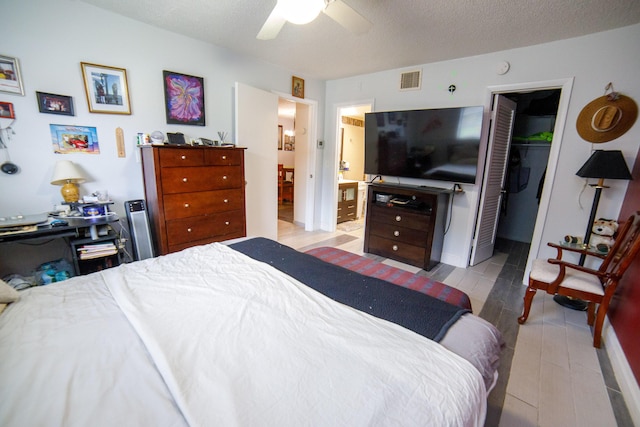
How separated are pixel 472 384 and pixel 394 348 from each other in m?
0.25

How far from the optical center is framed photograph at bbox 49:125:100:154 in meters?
2.23

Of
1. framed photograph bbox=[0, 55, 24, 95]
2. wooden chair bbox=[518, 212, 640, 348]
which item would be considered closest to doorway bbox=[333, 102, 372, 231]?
wooden chair bbox=[518, 212, 640, 348]

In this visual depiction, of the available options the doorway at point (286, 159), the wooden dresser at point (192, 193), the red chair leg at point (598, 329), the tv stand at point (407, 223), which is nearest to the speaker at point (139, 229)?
the wooden dresser at point (192, 193)

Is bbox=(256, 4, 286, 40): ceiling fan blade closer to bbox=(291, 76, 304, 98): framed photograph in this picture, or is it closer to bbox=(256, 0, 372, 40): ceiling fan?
bbox=(256, 0, 372, 40): ceiling fan

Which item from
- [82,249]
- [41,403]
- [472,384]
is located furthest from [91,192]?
[472,384]

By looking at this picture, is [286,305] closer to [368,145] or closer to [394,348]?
[394,348]

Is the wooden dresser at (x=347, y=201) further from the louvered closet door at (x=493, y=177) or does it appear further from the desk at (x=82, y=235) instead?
the desk at (x=82, y=235)

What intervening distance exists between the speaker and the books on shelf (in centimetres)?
25

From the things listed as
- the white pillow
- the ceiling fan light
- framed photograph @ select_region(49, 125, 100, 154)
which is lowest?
the white pillow

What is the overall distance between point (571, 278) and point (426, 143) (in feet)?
6.20

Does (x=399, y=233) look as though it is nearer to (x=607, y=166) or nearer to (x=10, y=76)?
(x=607, y=166)

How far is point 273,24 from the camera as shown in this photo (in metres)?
1.75

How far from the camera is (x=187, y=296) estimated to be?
1.19 m

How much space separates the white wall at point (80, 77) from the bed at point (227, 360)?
1.58 metres
